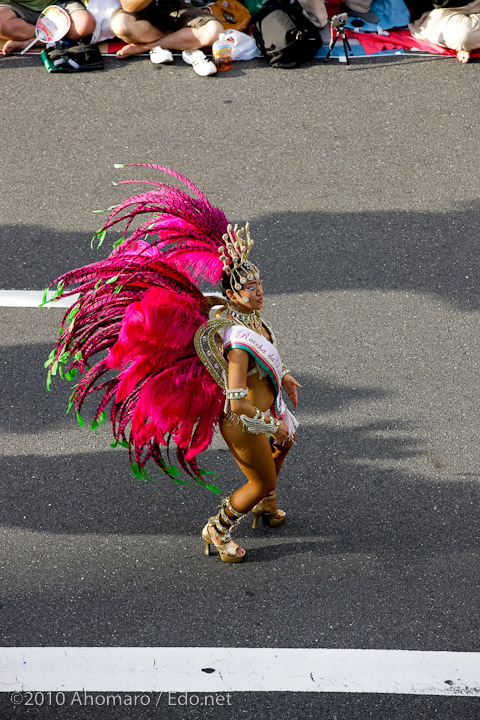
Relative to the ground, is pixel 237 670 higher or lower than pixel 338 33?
lower

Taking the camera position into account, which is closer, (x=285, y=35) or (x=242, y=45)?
(x=285, y=35)

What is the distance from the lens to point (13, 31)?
23.0 feet

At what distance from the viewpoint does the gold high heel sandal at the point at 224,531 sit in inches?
150

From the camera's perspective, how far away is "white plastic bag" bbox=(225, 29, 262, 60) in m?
6.98

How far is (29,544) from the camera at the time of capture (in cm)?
402

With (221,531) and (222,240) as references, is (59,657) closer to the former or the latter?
(221,531)

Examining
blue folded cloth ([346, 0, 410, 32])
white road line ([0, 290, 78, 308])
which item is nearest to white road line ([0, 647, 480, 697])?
white road line ([0, 290, 78, 308])

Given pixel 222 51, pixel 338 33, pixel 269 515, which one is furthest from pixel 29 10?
pixel 269 515

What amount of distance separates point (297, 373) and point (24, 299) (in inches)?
74.8

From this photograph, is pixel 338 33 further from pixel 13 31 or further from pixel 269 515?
pixel 269 515

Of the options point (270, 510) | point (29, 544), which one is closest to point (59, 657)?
point (29, 544)

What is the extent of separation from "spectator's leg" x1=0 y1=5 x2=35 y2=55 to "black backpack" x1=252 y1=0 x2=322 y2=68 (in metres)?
2.03

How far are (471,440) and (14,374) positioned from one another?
275 centimetres
